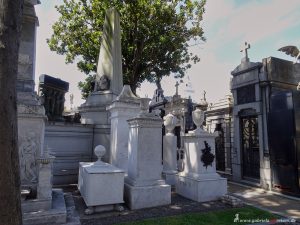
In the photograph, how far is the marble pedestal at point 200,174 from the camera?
6469 millimetres

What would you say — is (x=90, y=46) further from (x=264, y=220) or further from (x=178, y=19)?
(x=264, y=220)

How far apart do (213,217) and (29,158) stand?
414 cm

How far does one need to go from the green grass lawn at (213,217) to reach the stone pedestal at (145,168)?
917 millimetres

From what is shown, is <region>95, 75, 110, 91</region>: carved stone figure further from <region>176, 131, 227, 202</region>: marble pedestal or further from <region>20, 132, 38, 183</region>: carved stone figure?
<region>20, 132, 38, 183</region>: carved stone figure

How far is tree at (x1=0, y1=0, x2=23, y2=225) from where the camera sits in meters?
2.30

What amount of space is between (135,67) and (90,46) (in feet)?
10.5

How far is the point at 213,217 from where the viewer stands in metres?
5.01

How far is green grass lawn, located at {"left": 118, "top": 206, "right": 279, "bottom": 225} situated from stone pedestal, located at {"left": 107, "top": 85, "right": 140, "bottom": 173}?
119 inches

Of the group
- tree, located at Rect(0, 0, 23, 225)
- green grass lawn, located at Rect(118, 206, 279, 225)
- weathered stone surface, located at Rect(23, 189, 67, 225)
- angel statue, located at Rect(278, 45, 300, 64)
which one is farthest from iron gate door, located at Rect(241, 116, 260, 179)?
tree, located at Rect(0, 0, 23, 225)

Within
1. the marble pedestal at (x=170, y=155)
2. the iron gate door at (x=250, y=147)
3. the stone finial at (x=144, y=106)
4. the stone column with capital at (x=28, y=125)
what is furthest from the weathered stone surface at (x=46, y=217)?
the iron gate door at (x=250, y=147)

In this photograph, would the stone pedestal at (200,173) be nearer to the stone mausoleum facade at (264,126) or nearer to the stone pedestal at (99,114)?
the stone mausoleum facade at (264,126)

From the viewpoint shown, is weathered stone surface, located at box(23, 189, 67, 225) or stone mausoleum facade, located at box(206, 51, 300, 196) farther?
stone mausoleum facade, located at box(206, 51, 300, 196)

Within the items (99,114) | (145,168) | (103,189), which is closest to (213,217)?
(145,168)

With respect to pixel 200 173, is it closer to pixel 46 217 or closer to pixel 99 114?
pixel 46 217
